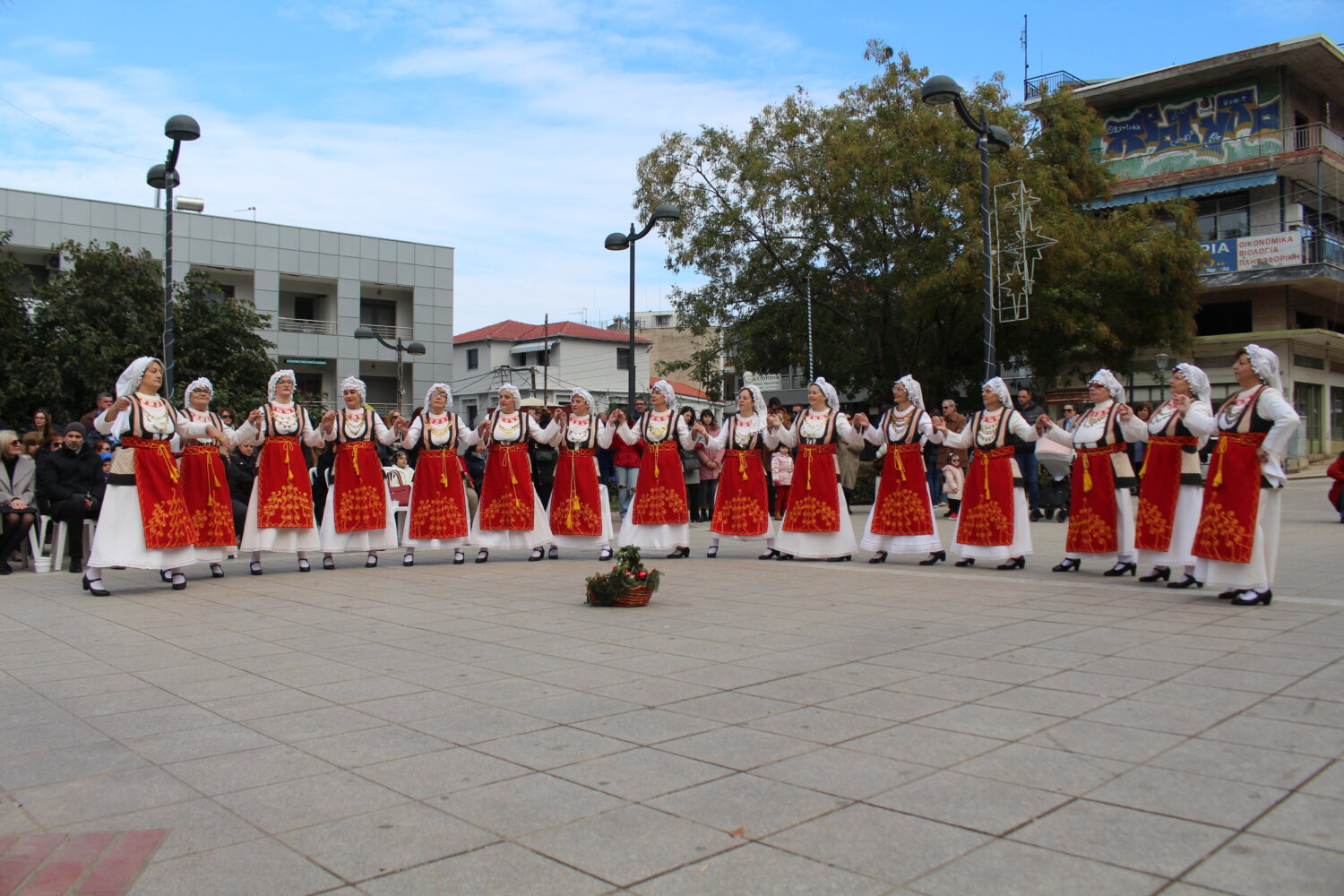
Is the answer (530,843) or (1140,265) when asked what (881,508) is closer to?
(530,843)

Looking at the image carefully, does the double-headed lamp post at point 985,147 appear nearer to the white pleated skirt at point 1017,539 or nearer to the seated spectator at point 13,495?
the white pleated skirt at point 1017,539

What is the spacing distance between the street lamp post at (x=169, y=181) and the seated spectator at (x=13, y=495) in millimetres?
1705

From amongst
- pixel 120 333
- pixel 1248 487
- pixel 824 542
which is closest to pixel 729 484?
pixel 824 542

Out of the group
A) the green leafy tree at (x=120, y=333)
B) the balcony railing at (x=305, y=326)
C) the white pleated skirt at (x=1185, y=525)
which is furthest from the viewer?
the balcony railing at (x=305, y=326)

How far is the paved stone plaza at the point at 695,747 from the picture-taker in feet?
9.93

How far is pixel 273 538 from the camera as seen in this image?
1066cm

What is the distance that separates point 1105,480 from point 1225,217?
2726 centimetres

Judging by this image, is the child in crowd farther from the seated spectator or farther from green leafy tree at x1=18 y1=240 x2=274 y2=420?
green leafy tree at x1=18 y1=240 x2=274 y2=420

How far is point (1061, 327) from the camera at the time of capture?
74.6ft

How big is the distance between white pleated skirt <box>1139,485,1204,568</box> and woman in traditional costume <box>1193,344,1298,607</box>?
0.67 meters

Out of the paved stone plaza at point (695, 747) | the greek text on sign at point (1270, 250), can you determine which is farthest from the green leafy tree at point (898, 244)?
the paved stone plaza at point (695, 747)

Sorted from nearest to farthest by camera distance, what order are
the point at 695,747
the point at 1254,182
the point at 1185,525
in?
the point at 695,747, the point at 1185,525, the point at 1254,182

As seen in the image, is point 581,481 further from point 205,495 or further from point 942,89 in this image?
point 942,89

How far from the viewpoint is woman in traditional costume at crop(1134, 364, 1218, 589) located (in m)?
8.79
